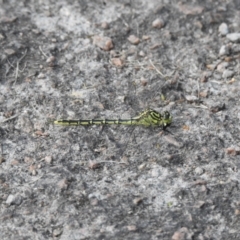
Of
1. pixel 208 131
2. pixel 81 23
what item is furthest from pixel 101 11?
pixel 208 131

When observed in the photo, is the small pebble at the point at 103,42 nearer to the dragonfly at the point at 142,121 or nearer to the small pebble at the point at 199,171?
the dragonfly at the point at 142,121

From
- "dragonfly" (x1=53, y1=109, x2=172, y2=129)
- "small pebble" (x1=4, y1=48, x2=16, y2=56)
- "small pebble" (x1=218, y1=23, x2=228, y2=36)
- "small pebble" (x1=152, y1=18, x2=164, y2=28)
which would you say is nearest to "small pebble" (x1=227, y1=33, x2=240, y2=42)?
"small pebble" (x1=218, y1=23, x2=228, y2=36)

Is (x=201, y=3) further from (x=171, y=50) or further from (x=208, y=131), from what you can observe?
(x=208, y=131)

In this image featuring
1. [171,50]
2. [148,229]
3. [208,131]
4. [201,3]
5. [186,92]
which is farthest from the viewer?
[201,3]

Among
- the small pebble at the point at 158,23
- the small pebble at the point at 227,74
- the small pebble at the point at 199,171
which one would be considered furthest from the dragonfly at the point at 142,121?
the small pebble at the point at 158,23

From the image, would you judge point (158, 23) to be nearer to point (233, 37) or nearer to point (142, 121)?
point (233, 37)

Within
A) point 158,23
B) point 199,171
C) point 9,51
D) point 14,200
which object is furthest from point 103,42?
point 14,200
